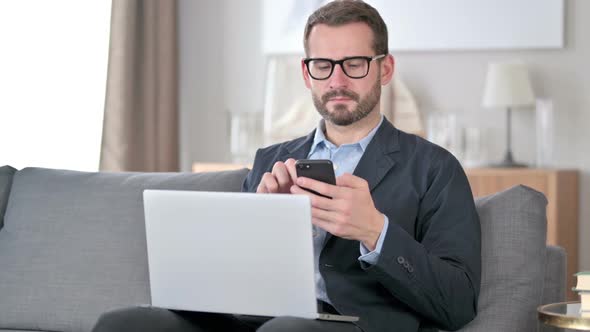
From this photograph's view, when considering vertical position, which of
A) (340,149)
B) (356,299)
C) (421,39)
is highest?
(421,39)

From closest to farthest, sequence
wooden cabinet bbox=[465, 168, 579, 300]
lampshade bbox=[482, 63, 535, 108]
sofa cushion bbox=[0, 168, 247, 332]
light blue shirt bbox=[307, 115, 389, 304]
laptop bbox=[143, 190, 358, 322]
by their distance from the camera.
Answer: laptop bbox=[143, 190, 358, 322], light blue shirt bbox=[307, 115, 389, 304], sofa cushion bbox=[0, 168, 247, 332], wooden cabinet bbox=[465, 168, 579, 300], lampshade bbox=[482, 63, 535, 108]

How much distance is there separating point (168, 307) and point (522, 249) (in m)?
0.81

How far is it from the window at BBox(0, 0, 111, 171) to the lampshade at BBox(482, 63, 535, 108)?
1935mm

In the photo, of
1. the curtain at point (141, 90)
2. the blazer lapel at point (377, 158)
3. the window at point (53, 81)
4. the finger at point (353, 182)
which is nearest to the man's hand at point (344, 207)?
the finger at point (353, 182)

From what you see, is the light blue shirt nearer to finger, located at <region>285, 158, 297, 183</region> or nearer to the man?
the man

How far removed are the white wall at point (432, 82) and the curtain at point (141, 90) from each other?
0.21 metres

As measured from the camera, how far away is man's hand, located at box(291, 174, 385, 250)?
6.13ft

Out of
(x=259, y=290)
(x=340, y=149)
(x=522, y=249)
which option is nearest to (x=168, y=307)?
(x=259, y=290)

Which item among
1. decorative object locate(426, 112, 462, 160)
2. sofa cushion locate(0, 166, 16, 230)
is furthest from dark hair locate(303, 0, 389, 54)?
decorative object locate(426, 112, 462, 160)

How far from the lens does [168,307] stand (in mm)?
2018

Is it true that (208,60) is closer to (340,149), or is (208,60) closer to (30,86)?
(30,86)

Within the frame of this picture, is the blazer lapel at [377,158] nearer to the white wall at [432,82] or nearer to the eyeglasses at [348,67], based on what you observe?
the eyeglasses at [348,67]

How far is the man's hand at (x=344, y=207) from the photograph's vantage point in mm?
1867

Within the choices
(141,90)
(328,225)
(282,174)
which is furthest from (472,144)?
(328,225)
